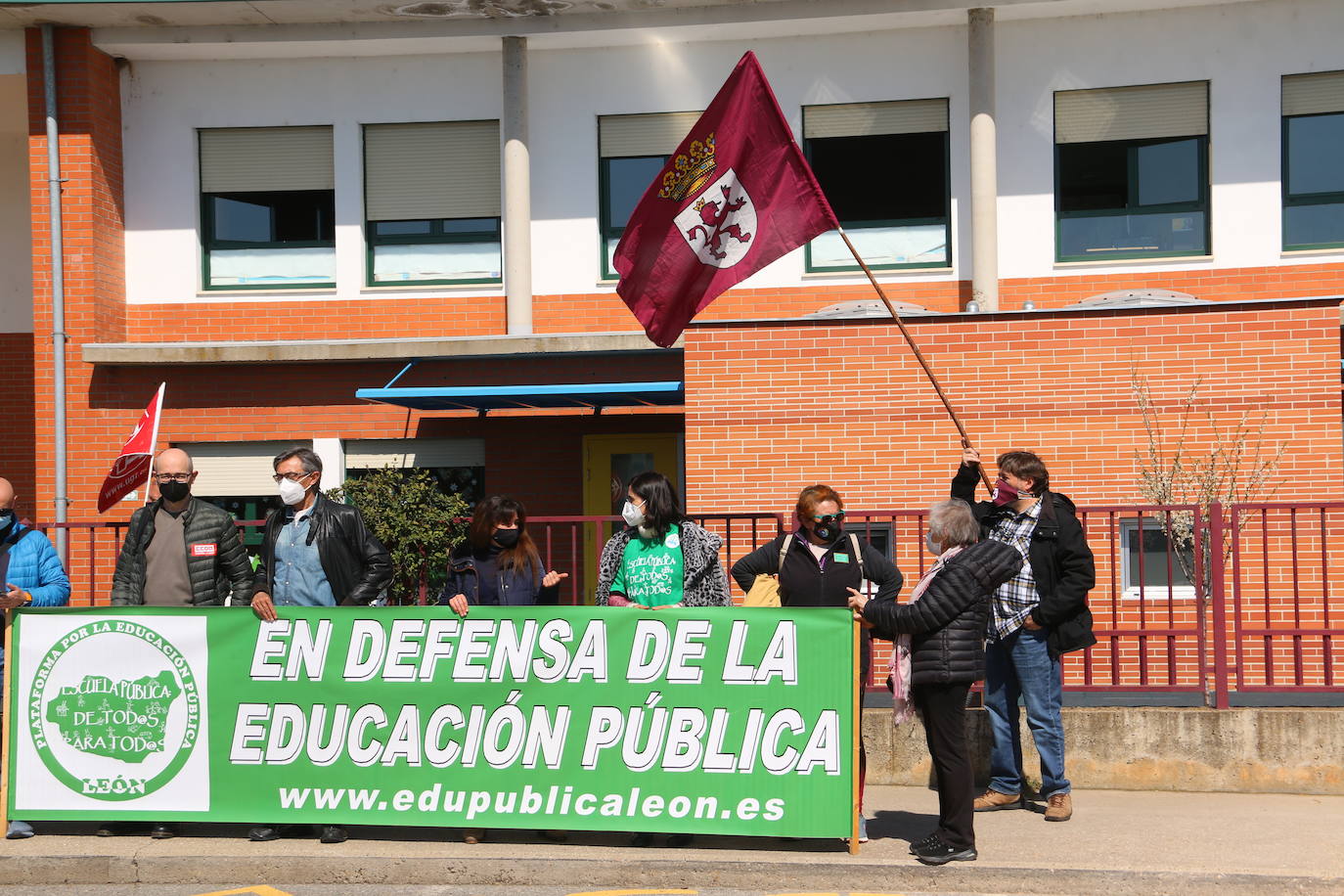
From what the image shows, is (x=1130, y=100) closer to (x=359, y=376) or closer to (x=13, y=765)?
(x=359, y=376)

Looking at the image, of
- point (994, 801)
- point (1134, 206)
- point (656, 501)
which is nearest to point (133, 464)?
point (656, 501)

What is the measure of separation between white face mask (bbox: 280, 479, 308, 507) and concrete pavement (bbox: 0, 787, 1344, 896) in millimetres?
1697

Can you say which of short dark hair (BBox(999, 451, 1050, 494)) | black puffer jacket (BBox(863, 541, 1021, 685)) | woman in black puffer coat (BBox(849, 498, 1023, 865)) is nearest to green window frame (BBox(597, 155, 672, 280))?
short dark hair (BBox(999, 451, 1050, 494))

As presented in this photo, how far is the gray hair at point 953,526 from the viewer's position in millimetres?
6223

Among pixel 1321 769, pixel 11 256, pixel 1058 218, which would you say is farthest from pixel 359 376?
pixel 1321 769

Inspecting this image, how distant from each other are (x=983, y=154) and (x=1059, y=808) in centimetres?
782

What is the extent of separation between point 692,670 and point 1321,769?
3828mm

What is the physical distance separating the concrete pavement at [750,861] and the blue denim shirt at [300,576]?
119 cm

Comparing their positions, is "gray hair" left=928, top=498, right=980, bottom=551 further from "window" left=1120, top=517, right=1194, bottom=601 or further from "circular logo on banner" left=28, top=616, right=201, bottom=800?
"circular logo on banner" left=28, top=616, right=201, bottom=800

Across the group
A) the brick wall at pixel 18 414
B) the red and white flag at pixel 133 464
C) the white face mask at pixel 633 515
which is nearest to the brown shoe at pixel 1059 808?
the white face mask at pixel 633 515

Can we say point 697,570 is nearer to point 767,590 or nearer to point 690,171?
point 767,590

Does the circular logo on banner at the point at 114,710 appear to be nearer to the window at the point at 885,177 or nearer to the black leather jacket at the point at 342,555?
the black leather jacket at the point at 342,555

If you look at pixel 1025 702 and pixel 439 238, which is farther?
pixel 439 238

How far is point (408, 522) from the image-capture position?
11.0 metres
